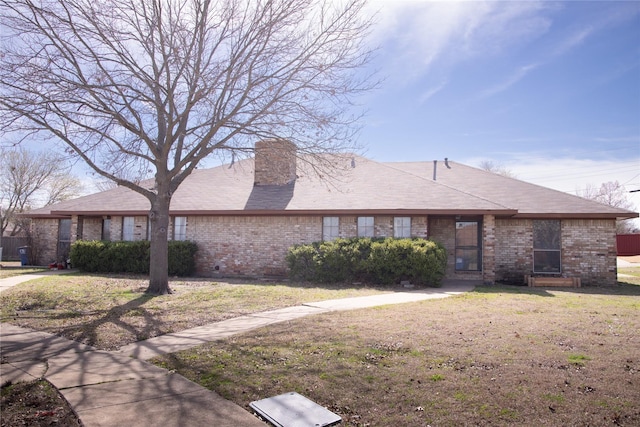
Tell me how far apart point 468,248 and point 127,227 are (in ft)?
45.2

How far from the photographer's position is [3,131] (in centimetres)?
959

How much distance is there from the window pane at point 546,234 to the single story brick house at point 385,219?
1.2 inches

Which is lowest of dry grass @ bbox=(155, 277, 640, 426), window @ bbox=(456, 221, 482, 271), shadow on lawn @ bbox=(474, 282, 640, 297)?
shadow on lawn @ bbox=(474, 282, 640, 297)

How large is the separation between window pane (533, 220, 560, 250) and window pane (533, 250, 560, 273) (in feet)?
0.68

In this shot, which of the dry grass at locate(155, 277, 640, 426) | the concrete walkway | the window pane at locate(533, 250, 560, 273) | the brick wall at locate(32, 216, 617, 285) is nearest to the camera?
the concrete walkway

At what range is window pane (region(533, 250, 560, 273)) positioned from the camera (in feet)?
49.1

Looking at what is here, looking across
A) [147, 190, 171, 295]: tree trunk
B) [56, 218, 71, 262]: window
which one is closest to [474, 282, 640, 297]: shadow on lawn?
[147, 190, 171, 295]: tree trunk

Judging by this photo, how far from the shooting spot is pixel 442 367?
15.6 ft

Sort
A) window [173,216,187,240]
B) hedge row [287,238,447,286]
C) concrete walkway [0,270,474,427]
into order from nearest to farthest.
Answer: concrete walkway [0,270,474,427], hedge row [287,238,447,286], window [173,216,187,240]

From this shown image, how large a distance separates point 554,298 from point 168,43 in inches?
431

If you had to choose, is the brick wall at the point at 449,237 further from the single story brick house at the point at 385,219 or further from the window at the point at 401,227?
the window at the point at 401,227

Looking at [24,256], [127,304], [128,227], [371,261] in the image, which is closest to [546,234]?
[371,261]

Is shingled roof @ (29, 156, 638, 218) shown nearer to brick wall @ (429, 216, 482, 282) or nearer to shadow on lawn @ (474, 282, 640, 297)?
brick wall @ (429, 216, 482, 282)

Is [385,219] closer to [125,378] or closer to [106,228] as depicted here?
[125,378]
